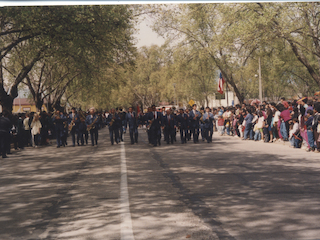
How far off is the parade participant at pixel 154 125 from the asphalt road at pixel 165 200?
6.64m

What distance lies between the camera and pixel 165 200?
25.1ft

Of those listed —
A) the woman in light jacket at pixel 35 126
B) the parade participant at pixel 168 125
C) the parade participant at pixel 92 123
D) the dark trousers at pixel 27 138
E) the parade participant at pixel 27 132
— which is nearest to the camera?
the parade participant at pixel 168 125

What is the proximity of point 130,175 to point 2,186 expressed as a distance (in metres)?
3.08

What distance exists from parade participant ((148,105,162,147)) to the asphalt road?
6644 millimetres

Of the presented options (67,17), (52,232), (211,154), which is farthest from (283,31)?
(52,232)

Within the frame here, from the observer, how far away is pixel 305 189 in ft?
27.1

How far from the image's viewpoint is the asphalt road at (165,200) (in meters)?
5.76

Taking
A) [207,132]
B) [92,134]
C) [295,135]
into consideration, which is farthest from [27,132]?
[295,135]

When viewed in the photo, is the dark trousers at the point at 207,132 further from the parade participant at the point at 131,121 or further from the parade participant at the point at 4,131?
the parade participant at the point at 4,131

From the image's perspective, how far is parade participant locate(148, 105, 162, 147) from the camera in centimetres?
2005

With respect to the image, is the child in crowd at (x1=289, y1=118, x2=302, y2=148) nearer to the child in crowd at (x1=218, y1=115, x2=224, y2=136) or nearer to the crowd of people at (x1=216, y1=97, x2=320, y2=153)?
the crowd of people at (x1=216, y1=97, x2=320, y2=153)

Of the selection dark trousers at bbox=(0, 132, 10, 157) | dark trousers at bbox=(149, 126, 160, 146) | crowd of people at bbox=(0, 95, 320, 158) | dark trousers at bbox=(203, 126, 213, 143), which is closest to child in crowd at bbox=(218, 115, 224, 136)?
crowd of people at bbox=(0, 95, 320, 158)

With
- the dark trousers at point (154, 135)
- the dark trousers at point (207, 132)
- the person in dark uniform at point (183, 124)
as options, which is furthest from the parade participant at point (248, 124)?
the dark trousers at point (154, 135)

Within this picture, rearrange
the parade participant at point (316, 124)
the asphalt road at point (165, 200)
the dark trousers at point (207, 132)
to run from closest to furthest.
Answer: the asphalt road at point (165, 200)
the parade participant at point (316, 124)
the dark trousers at point (207, 132)
